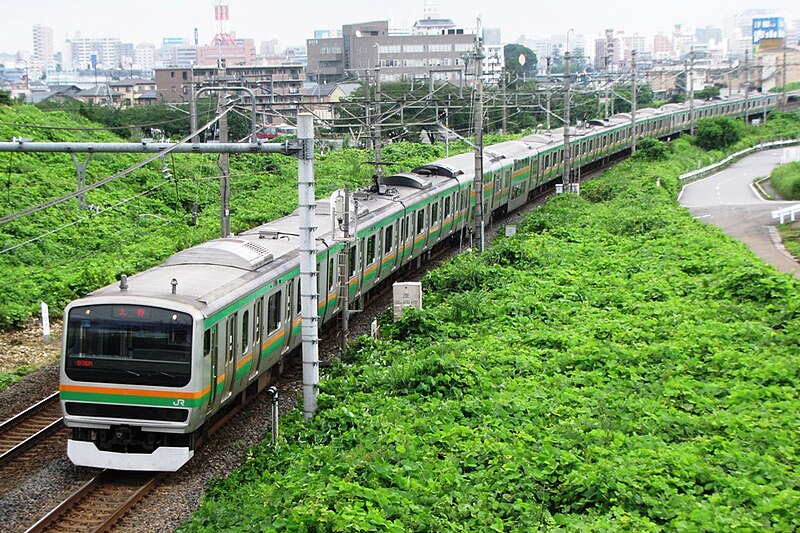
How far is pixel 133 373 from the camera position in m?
11.7

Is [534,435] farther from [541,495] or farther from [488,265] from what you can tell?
[488,265]

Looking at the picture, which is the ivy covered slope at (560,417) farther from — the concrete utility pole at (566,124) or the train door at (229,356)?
the concrete utility pole at (566,124)

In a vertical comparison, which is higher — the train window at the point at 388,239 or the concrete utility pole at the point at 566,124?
the concrete utility pole at the point at 566,124

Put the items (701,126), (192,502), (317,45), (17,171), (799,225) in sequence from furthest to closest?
(317,45)
(701,126)
(17,171)
(799,225)
(192,502)

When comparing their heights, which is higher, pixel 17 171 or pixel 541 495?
pixel 17 171

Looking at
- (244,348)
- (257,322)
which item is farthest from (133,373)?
(257,322)

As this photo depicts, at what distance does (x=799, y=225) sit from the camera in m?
26.1

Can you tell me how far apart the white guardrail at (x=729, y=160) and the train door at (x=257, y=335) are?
29390 millimetres

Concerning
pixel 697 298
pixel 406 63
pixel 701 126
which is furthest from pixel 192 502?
pixel 406 63

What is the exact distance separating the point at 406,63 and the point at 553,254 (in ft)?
283

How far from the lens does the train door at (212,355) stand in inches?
469

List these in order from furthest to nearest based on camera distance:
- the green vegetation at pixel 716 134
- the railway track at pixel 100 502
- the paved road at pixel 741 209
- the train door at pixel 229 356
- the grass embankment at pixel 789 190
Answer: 1. the green vegetation at pixel 716 134
2. the grass embankment at pixel 789 190
3. the paved road at pixel 741 209
4. the train door at pixel 229 356
5. the railway track at pixel 100 502

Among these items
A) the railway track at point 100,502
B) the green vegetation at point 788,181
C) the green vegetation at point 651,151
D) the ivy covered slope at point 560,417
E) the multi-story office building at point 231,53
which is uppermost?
the multi-story office building at point 231,53

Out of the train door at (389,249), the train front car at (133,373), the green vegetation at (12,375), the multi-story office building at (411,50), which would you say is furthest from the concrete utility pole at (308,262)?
the multi-story office building at (411,50)
